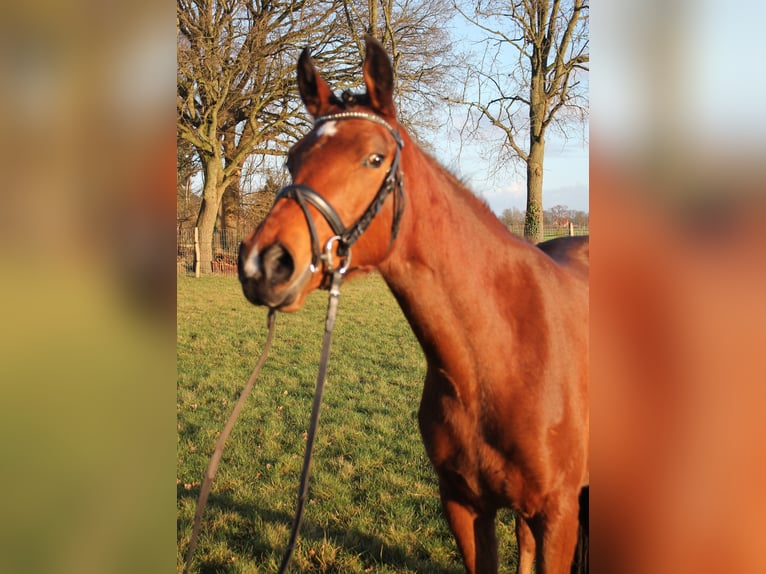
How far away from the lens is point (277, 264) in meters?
1.84

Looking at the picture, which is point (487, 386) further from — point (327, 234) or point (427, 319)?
point (327, 234)

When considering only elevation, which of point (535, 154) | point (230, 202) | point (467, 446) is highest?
point (535, 154)

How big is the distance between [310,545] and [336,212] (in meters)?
2.79

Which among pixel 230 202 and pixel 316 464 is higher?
pixel 230 202

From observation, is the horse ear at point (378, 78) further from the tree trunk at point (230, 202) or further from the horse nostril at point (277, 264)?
the tree trunk at point (230, 202)

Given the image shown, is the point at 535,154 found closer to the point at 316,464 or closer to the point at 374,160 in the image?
the point at 316,464

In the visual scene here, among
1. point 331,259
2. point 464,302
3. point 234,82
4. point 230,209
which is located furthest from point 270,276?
point 230,209

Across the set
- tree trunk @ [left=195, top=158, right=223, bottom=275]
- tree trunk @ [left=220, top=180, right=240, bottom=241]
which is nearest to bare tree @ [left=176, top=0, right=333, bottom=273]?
tree trunk @ [left=195, top=158, right=223, bottom=275]

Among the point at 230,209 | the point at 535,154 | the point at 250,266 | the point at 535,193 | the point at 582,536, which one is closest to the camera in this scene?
the point at 250,266

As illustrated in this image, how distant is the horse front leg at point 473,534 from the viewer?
9.20 ft
